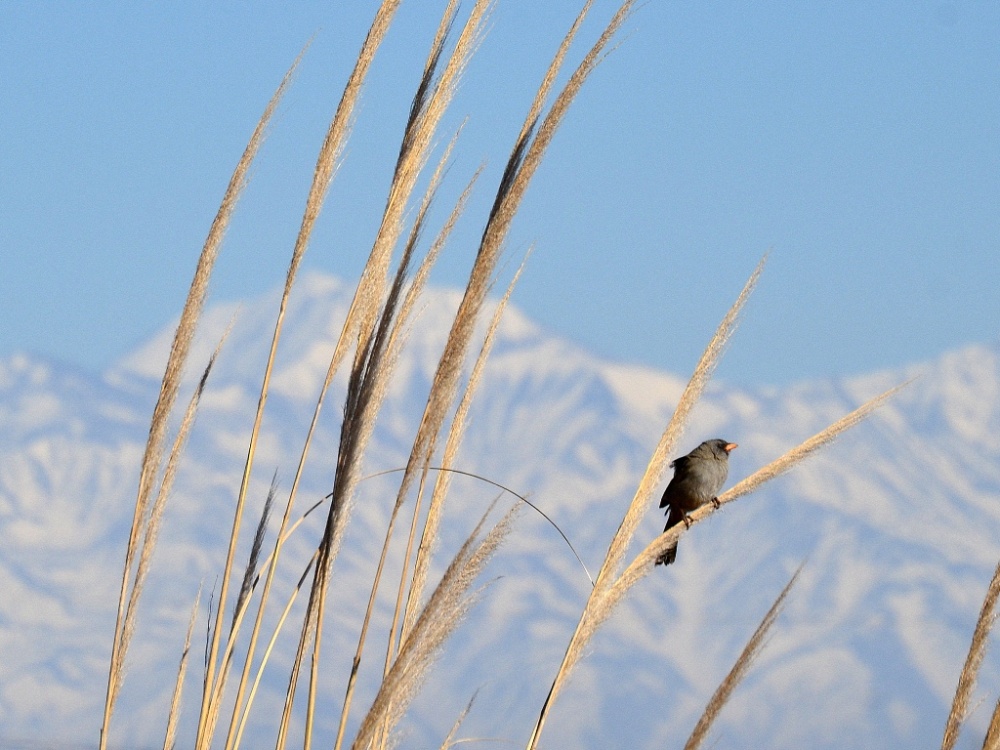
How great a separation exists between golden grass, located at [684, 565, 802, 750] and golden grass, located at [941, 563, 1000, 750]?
477mm

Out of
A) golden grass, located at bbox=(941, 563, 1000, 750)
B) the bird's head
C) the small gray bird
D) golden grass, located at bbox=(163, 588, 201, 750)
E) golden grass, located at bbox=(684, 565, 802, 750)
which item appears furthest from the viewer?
the bird's head

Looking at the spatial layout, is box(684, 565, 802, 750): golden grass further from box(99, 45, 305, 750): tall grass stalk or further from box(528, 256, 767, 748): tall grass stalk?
box(99, 45, 305, 750): tall grass stalk

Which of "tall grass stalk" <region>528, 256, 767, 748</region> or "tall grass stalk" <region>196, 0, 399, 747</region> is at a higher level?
"tall grass stalk" <region>196, 0, 399, 747</region>

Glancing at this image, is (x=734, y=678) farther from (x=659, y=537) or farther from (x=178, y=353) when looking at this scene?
(x=178, y=353)

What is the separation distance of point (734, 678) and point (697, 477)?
195 cm

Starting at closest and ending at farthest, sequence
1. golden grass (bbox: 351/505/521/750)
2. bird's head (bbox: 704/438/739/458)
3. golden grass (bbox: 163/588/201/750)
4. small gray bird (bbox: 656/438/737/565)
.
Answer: golden grass (bbox: 351/505/521/750) → golden grass (bbox: 163/588/201/750) → small gray bird (bbox: 656/438/737/565) → bird's head (bbox: 704/438/739/458)

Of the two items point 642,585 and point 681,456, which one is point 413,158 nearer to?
point 642,585

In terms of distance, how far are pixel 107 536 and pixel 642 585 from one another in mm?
185567

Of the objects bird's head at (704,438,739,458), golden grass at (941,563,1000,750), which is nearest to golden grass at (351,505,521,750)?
golden grass at (941,563,1000,750)

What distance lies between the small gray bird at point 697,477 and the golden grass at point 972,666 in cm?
153

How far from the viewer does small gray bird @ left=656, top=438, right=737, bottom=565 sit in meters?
3.95

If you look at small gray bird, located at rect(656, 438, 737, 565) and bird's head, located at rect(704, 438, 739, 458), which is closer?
small gray bird, located at rect(656, 438, 737, 565)

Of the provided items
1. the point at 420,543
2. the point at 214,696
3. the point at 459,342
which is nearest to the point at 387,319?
the point at 459,342

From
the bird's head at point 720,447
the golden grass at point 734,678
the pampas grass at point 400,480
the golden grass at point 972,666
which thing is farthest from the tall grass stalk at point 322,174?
the bird's head at point 720,447
